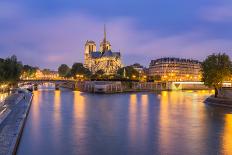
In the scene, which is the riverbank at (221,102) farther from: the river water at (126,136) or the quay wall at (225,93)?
the river water at (126,136)

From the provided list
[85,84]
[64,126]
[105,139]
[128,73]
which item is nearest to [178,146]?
[105,139]

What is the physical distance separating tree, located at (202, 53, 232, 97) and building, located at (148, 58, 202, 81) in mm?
105496

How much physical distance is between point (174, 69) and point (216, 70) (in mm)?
116437

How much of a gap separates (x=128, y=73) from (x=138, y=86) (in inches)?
726

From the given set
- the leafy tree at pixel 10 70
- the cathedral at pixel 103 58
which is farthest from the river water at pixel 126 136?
the cathedral at pixel 103 58

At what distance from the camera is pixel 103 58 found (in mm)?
167250

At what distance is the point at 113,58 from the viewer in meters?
164

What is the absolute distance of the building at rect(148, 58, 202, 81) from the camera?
16512cm

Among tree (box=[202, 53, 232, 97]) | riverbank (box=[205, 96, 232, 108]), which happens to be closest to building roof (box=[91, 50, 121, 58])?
tree (box=[202, 53, 232, 97])

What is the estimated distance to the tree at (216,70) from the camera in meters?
51.2

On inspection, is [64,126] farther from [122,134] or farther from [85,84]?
[85,84]

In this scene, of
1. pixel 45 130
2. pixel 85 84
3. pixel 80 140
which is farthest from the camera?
pixel 85 84

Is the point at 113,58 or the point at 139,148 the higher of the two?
the point at 113,58

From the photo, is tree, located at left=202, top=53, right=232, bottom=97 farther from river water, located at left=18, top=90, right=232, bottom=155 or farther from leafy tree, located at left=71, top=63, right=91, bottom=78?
leafy tree, located at left=71, top=63, right=91, bottom=78
